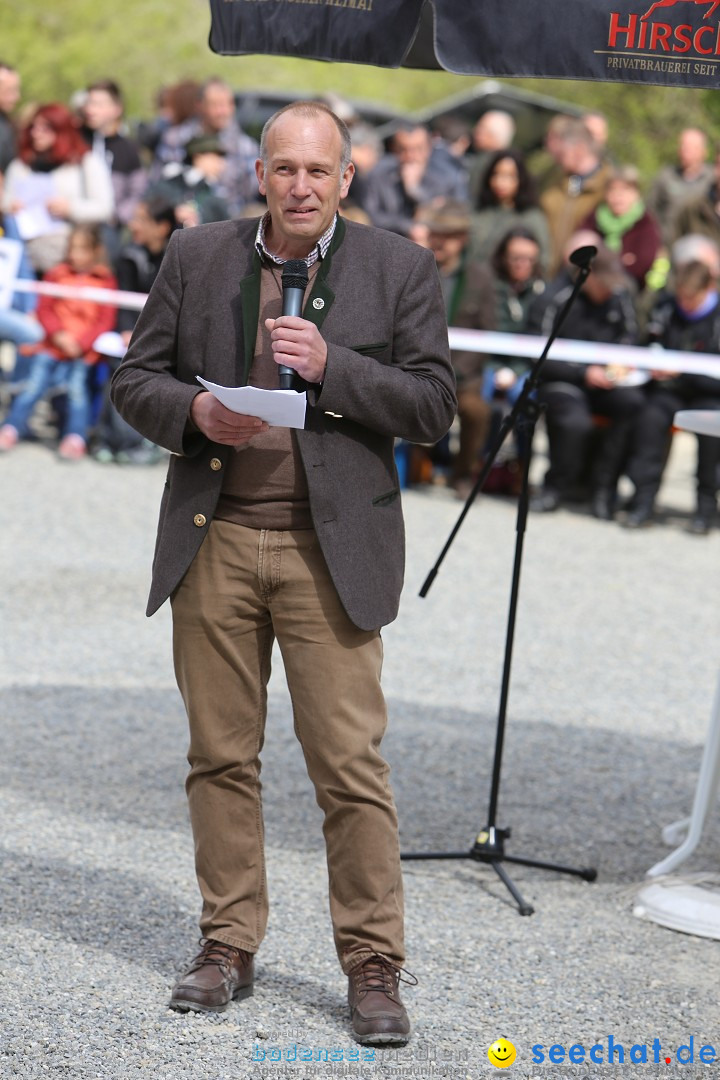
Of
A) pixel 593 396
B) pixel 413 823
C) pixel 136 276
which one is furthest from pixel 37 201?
pixel 413 823

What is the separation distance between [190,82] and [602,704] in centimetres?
966

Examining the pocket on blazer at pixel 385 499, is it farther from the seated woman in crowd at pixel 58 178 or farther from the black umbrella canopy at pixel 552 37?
the seated woman in crowd at pixel 58 178

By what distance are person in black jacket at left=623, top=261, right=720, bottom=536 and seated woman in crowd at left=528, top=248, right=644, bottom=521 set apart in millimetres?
152

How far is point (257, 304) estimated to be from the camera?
362 cm

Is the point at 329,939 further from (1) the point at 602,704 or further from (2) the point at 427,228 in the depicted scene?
(2) the point at 427,228

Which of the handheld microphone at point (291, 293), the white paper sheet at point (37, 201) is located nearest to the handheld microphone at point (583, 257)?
the handheld microphone at point (291, 293)

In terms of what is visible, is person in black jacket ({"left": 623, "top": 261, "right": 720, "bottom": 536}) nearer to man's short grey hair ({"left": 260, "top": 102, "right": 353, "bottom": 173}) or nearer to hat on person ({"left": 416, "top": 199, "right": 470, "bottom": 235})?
hat on person ({"left": 416, "top": 199, "right": 470, "bottom": 235})

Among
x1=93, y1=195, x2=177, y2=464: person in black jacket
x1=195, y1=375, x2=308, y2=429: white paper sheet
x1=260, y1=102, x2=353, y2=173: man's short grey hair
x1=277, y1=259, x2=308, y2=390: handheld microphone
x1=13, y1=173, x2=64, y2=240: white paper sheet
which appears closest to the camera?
x1=195, y1=375, x2=308, y2=429: white paper sheet

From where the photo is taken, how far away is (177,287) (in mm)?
3703

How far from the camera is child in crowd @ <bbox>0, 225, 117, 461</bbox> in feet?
37.6

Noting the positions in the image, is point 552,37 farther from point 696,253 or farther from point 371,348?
point 696,253

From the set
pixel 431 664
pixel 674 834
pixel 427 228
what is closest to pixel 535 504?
pixel 427 228

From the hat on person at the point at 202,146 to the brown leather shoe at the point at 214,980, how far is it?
9.48m

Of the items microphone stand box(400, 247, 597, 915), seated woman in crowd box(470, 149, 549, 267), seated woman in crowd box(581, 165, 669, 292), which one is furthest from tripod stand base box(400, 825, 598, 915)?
seated woman in crowd box(581, 165, 669, 292)
